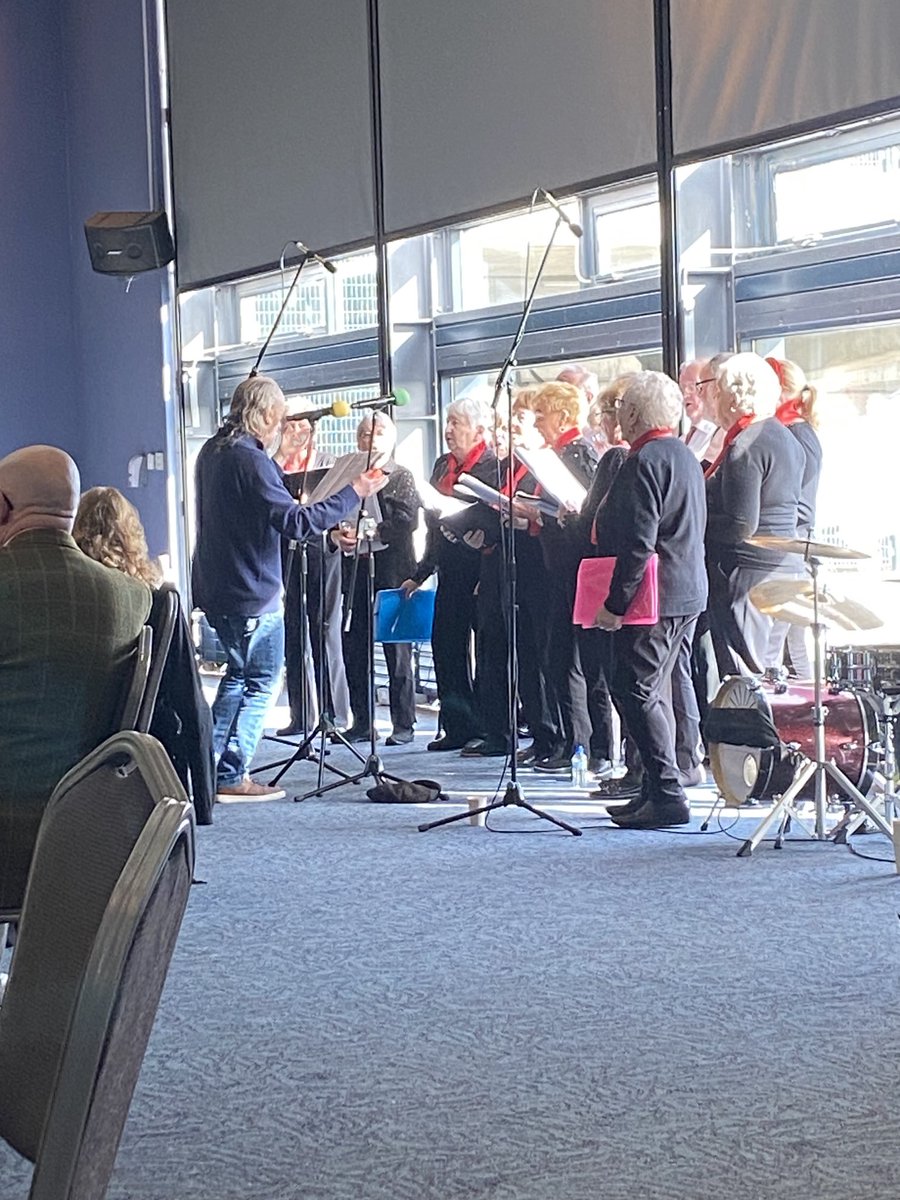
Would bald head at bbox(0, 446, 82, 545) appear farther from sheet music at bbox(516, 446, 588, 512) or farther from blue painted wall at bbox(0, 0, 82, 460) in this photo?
blue painted wall at bbox(0, 0, 82, 460)

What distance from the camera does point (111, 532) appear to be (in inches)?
189

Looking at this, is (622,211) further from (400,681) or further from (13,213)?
(13,213)

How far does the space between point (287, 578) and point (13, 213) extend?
4969 millimetres

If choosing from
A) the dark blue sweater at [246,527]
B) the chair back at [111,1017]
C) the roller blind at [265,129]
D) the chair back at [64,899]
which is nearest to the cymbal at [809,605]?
the dark blue sweater at [246,527]

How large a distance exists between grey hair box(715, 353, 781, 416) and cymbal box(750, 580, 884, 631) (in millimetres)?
853

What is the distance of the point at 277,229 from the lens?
9.48 meters

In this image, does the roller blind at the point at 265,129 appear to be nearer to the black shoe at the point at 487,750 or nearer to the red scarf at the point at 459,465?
the red scarf at the point at 459,465

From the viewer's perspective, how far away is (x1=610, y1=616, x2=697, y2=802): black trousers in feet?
17.8

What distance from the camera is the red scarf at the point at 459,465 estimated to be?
274 inches

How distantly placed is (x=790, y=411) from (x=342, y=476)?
1717 mm

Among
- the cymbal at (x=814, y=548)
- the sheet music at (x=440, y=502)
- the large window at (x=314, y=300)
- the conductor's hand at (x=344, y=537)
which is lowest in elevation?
the cymbal at (x=814, y=548)

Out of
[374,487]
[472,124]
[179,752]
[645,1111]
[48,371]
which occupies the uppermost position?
[472,124]

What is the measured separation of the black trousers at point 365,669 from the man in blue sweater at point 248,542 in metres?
1.53

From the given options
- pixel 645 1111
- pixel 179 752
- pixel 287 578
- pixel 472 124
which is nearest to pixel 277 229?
pixel 472 124
